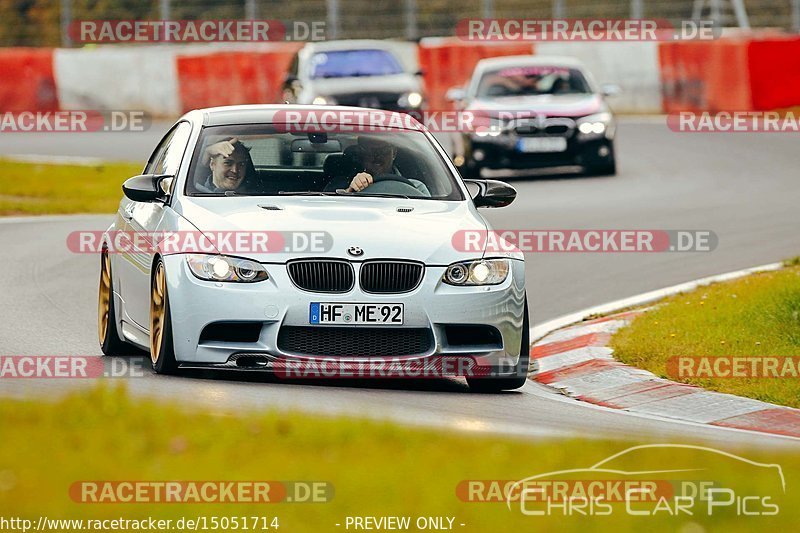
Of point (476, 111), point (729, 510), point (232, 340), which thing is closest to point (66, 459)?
point (729, 510)

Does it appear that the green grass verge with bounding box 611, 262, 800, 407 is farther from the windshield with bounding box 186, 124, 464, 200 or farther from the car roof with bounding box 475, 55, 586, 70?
the car roof with bounding box 475, 55, 586, 70

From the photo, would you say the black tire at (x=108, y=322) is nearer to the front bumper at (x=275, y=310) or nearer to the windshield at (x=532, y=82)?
the front bumper at (x=275, y=310)

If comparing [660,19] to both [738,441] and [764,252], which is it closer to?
[764,252]

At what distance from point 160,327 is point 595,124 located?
572 inches

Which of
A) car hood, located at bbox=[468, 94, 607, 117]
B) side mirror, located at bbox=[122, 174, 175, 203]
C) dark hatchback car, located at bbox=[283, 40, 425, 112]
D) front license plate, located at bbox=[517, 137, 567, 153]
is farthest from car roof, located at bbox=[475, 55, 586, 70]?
side mirror, located at bbox=[122, 174, 175, 203]

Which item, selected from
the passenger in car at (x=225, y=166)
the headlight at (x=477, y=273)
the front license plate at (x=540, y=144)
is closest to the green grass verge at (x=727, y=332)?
the headlight at (x=477, y=273)

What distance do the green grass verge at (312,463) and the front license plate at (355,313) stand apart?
1642 mm

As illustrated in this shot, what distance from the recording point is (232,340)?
918 cm

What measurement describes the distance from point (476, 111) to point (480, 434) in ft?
55.1

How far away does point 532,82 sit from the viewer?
24.2m

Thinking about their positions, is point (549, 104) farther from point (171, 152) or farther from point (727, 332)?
point (171, 152)

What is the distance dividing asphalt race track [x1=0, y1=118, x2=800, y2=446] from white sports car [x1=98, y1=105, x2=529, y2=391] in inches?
7.9

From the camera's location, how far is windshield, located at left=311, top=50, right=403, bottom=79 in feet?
92.6

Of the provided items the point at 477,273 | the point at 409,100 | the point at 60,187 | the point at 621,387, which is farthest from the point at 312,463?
the point at 409,100
